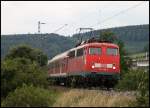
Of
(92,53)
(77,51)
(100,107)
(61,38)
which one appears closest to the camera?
(100,107)

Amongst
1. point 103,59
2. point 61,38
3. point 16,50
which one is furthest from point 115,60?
point 61,38

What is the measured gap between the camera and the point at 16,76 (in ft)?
82.5

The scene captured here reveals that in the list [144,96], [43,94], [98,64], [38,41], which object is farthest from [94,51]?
[38,41]

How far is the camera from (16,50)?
69.9m

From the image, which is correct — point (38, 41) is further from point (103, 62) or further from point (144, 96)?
point (144, 96)

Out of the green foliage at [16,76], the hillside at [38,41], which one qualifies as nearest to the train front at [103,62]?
the green foliage at [16,76]

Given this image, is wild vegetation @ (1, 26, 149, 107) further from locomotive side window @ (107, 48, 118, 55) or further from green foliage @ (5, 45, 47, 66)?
green foliage @ (5, 45, 47, 66)

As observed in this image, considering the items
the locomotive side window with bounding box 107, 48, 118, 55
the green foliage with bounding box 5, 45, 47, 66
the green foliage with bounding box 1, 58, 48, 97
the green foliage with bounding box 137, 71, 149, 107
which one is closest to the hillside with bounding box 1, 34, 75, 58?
the green foliage with bounding box 5, 45, 47, 66

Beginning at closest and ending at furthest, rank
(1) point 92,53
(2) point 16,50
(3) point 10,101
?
(3) point 10,101
(1) point 92,53
(2) point 16,50

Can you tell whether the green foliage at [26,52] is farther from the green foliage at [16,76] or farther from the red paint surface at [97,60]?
the green foliage at [16,76]

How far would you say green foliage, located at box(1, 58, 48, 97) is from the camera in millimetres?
23422

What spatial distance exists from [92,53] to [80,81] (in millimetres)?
2299

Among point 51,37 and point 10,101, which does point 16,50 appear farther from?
point 10,101

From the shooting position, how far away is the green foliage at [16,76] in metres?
23.4
